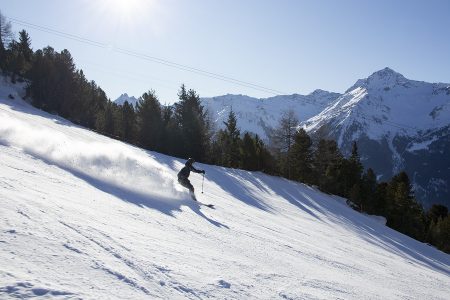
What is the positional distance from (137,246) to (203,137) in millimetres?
39625

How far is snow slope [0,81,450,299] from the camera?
5449mm

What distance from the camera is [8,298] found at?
168 inches

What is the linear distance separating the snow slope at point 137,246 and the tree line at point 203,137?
93.8 ft

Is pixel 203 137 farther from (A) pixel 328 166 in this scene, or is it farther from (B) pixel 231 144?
(A) pixel 328 166

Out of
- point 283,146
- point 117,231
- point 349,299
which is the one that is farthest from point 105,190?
point 283,146

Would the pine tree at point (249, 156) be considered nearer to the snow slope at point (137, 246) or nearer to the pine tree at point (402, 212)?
the pine tree at point (402, 212)

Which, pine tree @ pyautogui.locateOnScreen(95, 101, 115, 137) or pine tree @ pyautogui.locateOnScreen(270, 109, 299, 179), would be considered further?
pine tree @ pyautogui.locateOnScreen(95, 101, 115, 137)

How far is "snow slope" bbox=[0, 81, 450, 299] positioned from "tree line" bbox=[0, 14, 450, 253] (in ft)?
93.8

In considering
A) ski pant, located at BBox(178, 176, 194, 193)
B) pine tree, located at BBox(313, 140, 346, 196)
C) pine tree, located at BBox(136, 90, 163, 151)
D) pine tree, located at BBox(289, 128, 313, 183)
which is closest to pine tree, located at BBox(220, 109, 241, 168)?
pine tree, located at BBox(289, 128, 313, 183)

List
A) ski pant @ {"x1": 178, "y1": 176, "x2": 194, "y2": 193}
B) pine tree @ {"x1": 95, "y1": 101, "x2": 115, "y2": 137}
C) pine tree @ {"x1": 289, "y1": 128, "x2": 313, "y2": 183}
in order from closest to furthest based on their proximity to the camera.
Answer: ski pant @ {"x1": 178, "y1": 176, "x2": 194, "y2": 193} → pine tree @ {"x1": 289, "y1": 128, "x2": 313, "y2": 183} → pine tree @ {"x1": 95, "y1": 101, "x2": 115, "y2": 137}

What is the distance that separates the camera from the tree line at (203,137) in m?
46.5

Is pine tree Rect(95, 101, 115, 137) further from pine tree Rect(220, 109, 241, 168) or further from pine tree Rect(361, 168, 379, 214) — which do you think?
pine tree Rect(361, 168, 379, 214)

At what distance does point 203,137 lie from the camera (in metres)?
46.8

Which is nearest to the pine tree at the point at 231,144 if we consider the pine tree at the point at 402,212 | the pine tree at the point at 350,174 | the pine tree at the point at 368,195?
the pine tree at the point at 350,174
